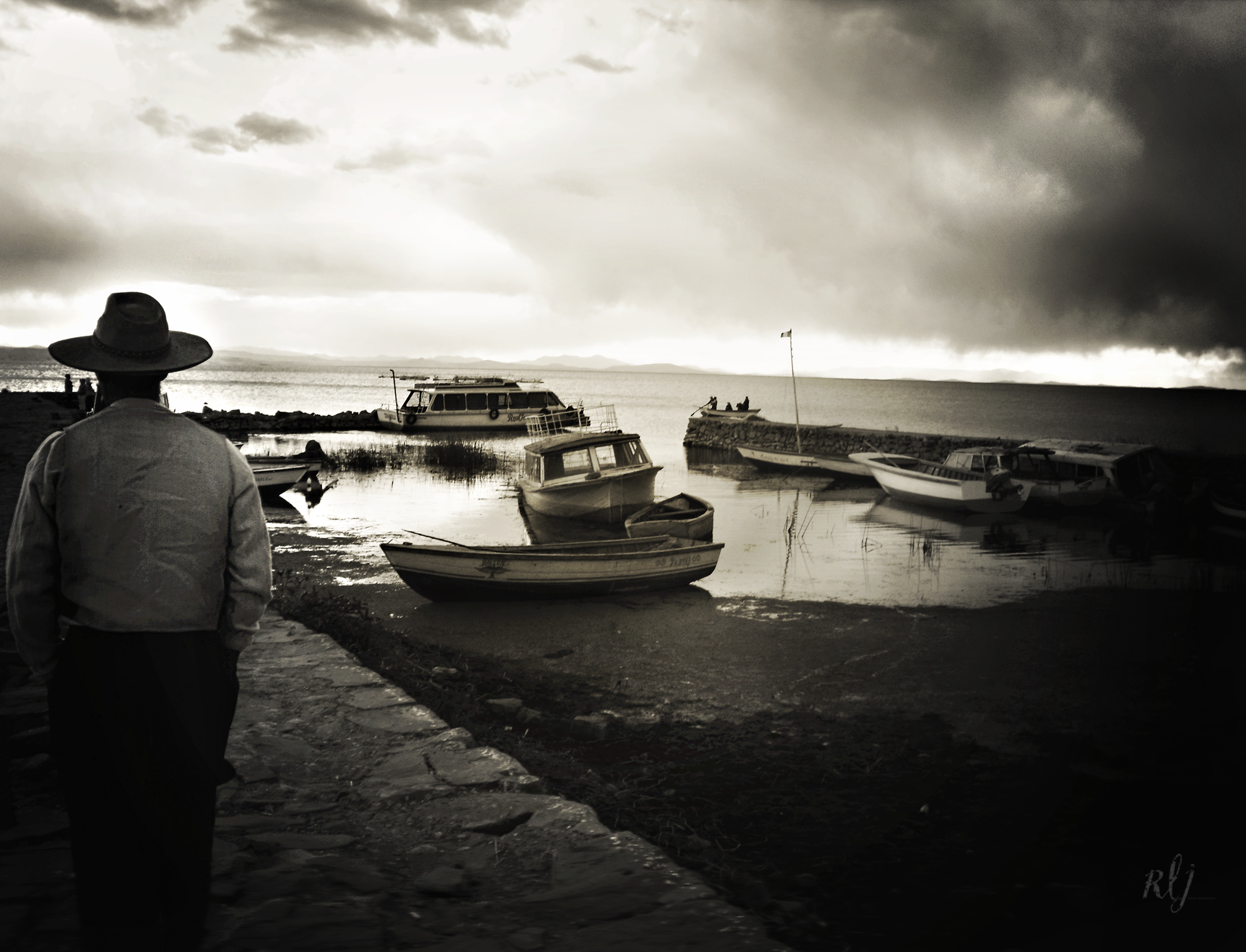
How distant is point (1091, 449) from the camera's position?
88.1 feet

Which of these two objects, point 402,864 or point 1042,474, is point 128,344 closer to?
point 402,864

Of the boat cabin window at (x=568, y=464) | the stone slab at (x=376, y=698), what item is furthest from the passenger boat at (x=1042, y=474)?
the stone slab at (x=376, y=698)

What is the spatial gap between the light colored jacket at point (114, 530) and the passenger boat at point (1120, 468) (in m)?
26.3

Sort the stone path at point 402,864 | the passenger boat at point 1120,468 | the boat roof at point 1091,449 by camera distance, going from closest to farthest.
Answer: the stone path at point 402,864, the passenger boat at point 1120,468, the boat roof at point 1091,449

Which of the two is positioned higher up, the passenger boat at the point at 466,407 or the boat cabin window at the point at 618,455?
the passenger boat at the point at 466,407

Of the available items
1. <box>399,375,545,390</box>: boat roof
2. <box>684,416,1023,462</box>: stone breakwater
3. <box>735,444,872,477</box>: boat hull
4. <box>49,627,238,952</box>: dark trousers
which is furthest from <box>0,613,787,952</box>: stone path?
<box>399,375,545,390</box>: boat roof

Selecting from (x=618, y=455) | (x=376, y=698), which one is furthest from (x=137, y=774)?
(x=618, y=455)

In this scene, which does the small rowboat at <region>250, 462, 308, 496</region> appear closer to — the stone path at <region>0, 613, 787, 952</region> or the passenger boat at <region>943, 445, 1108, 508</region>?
the stone path at <region>0, 613, 787, 952</region>

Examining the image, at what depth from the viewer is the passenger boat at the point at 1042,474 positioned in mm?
23406

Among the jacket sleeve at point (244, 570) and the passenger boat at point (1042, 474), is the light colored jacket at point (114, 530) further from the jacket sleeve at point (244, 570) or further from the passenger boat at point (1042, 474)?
the passenger boat at point (1042, 474)

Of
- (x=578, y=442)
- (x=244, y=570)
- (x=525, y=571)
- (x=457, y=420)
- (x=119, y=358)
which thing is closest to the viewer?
(x=119, y=358)

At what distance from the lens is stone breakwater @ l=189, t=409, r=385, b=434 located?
44688mm

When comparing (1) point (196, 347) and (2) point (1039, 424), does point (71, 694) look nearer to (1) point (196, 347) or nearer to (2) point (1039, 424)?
(1) point (196, 347)

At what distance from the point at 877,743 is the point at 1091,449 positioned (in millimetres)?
24509
